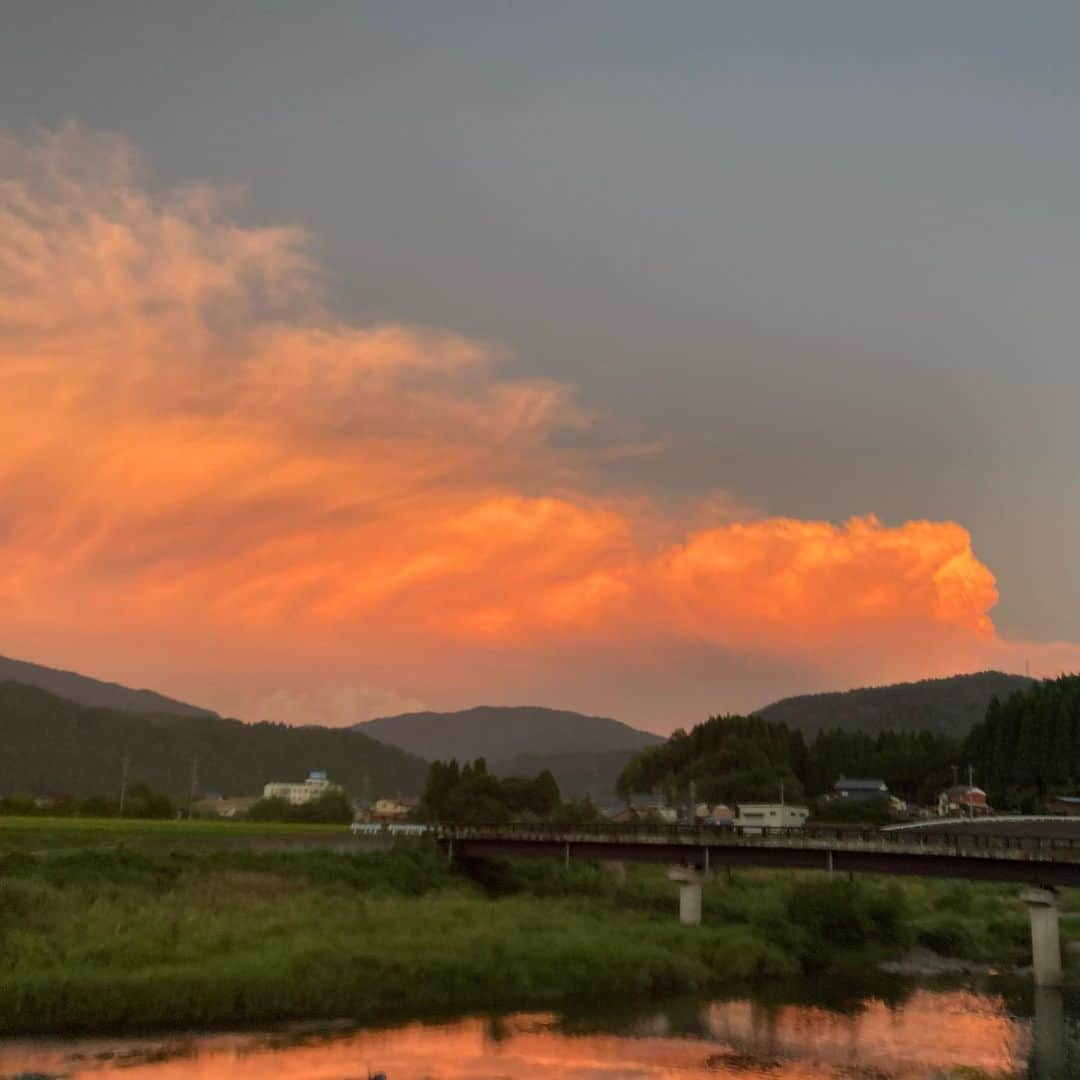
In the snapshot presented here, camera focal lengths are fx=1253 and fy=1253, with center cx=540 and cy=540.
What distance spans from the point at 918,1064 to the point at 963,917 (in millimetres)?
50288

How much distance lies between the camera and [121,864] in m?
78.0

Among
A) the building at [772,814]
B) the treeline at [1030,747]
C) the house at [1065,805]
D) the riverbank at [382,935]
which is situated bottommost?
the riverbank at [382,935]

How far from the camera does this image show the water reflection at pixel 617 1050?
4519 cm

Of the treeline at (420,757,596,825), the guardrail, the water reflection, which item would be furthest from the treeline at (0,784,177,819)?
the water reflection

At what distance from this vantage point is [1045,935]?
7250 centimetres

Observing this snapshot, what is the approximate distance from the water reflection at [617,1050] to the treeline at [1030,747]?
115 m

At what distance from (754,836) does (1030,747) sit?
103 meters

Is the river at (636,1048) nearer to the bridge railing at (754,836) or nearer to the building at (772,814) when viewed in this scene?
the bridge railing at (754,836)

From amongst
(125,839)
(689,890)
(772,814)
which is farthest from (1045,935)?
(772,814)

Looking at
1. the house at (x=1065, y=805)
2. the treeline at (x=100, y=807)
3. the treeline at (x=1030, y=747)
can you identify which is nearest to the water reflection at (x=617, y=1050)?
the treeline at (x=100, y=807)

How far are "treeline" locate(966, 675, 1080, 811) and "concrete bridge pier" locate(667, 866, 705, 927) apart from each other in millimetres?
98789

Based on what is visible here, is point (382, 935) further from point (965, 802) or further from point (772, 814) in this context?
point (965, 802)

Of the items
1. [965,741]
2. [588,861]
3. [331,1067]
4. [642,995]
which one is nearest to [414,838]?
[588,861]

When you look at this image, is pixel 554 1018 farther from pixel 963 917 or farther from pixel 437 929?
pixel 963 917
